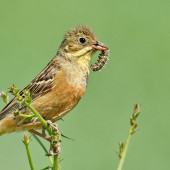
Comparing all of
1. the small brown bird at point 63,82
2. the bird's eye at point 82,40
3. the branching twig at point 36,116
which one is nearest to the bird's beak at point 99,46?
the small brown bird at point 63,82

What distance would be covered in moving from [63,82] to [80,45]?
478mm

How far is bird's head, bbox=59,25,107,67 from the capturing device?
4.73 metres

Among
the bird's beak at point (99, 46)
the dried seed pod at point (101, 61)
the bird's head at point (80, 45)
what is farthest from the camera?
the bird's head at point (80, 45)

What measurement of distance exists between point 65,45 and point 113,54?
2.71 meters

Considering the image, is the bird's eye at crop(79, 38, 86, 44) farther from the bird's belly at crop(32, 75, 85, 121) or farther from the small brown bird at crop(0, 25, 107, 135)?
the bird's belly at crop(32, 75, 85, 121)

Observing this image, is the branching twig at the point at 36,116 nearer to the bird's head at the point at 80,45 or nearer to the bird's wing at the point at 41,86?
the bird's wing at the point at 41,86

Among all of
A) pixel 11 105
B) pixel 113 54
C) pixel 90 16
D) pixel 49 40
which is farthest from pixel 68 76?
pixel 90 16

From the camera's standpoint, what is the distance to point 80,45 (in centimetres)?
483

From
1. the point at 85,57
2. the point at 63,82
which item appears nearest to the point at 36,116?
the point at 63,82

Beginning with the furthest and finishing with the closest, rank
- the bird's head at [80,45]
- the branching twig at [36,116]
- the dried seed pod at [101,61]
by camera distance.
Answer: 1. the bird's head at [80,45]
2. the dried seed pod at [101,61]
3. the branching twig at [36,116]

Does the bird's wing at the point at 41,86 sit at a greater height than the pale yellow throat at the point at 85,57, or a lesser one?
lesser

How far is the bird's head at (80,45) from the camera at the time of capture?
186 inches

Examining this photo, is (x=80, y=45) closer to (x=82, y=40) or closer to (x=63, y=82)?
(x=82, y=40)

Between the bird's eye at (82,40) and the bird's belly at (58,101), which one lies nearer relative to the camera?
the bird's belly at (58,101)
